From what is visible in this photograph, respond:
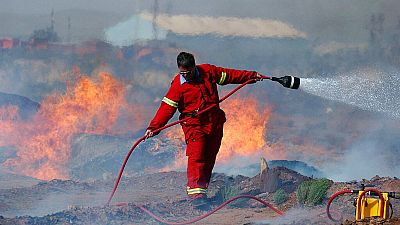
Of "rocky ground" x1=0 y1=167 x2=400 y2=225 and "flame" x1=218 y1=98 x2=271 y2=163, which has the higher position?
"flame" x1=218 y1=98 x2=271 y2=163

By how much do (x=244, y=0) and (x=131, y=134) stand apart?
291 cm

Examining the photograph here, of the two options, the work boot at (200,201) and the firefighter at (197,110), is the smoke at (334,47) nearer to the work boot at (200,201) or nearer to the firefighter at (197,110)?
the work boot at (200,201)

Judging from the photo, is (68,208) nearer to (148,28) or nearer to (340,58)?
(148,28)

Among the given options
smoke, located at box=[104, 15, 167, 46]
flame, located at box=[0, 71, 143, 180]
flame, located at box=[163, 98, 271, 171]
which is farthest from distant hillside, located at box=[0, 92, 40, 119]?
flame, located at box=[163, 98, 271, 171]

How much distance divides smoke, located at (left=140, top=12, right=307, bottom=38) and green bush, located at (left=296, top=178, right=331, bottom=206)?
3463 mm

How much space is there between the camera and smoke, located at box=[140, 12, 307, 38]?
15547mm

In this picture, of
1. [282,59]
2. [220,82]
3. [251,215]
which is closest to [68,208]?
[251,215]

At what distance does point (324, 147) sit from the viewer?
15.8 m

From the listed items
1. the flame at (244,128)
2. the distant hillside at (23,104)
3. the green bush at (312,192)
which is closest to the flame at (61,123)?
the distant hillside at (23,104)

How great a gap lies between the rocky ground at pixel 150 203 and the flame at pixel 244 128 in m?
0.82

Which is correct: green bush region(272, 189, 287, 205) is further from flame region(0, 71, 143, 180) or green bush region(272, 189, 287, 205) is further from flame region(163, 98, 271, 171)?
flame region(0, 71, 143, 180)

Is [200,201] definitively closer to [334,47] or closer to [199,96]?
[199,96]

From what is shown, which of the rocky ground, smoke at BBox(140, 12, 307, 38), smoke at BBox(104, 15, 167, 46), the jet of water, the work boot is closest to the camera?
the work boot

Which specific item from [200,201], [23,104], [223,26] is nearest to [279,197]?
[200,201]
